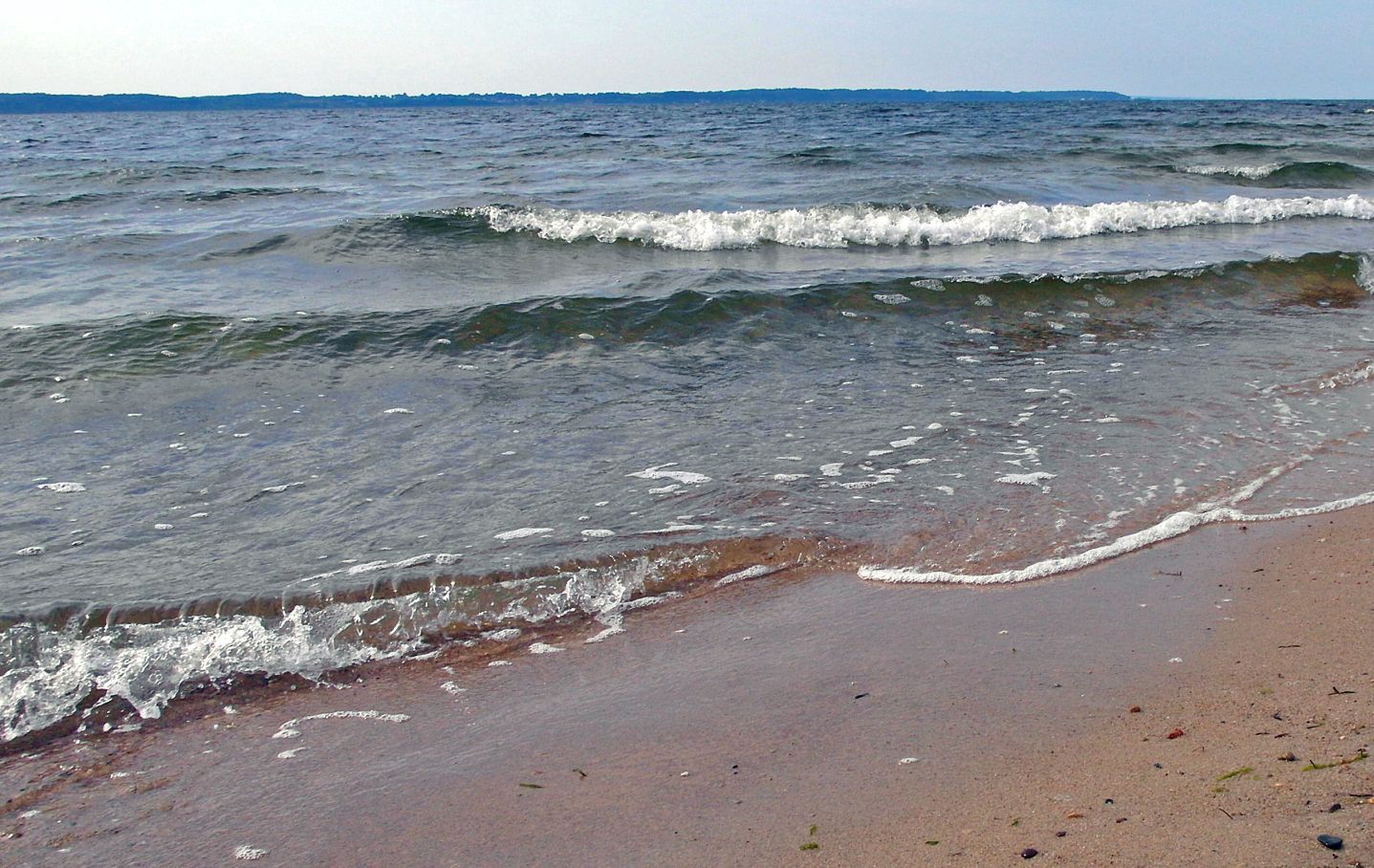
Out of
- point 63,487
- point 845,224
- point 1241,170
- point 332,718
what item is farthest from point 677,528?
point 1241,170

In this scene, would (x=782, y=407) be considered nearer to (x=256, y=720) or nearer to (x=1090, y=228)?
(x=256, y=720)

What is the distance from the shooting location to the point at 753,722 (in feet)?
10.1

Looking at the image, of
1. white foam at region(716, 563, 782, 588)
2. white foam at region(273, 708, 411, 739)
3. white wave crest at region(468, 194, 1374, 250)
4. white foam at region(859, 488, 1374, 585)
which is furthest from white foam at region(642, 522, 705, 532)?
white wave crest at region(468, 194, 1374, 250)

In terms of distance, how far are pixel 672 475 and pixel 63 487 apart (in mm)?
3181

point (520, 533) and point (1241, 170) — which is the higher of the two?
point (1241, 170)

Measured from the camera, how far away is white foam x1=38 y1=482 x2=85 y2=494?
5262 millimetres

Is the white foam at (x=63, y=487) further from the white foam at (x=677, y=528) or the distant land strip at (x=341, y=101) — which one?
the distant land strip at (x=341, y=101)

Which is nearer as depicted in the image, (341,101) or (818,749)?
(818,749)

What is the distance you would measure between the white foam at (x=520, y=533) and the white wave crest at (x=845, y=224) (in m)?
8.52

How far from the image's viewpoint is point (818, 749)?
2.89 m

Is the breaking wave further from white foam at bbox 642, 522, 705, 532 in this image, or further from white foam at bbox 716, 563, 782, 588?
white foam at bbox 716, 563, 782, 588

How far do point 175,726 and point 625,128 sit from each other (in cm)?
3279

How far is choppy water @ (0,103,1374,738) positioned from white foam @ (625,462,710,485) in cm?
3

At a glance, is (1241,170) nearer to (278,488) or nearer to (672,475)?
(672,475)
